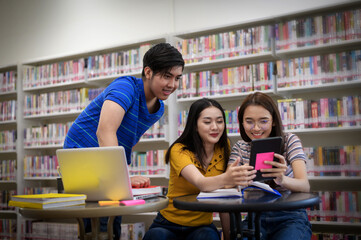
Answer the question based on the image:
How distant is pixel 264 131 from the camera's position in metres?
1.93

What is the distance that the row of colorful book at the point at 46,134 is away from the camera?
463 centimetres

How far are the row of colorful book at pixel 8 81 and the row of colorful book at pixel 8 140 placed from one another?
1.80ft

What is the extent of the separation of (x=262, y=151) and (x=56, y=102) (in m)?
3.62

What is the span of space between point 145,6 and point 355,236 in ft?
10.5

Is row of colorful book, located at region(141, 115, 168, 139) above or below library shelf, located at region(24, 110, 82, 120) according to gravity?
below

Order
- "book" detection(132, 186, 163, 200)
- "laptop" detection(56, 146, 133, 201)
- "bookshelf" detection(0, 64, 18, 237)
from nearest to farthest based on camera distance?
"laptop" detection(56, 146, 133, 201)
"book" detection(132, 186, 163, 200)
"bookshelf" detection(0, 64, 18, 237)

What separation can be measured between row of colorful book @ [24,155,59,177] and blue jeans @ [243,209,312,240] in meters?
3.44

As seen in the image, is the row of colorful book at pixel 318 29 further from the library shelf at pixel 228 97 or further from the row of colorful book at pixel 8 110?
the row of colorful book at pixel 8 110

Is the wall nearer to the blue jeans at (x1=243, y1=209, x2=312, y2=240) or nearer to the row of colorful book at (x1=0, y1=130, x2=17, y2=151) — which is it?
the row of colorful book at (x1=0, y1=130, x2=17, y2=151)

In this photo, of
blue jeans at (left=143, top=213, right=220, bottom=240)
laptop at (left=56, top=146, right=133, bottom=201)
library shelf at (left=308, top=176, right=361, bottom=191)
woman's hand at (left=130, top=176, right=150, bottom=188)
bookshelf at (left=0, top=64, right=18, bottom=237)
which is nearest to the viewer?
laptop at (left=56, top=146, right=133, bottom=201)

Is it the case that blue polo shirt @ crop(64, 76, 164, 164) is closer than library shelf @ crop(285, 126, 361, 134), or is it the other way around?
blue polo shirt @ crop(64, 76, 164, 164)

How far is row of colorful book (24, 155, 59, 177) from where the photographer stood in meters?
4.64

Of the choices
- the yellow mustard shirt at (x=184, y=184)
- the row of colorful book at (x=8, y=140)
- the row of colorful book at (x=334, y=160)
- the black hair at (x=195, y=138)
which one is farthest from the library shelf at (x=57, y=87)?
the yellow mustard shirt at (x=184, y=184)

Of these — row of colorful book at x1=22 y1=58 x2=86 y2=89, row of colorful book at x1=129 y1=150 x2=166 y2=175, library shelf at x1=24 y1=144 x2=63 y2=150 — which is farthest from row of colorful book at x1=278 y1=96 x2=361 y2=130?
library shelf at x1=24 y1=144 x2=63 y2=150
